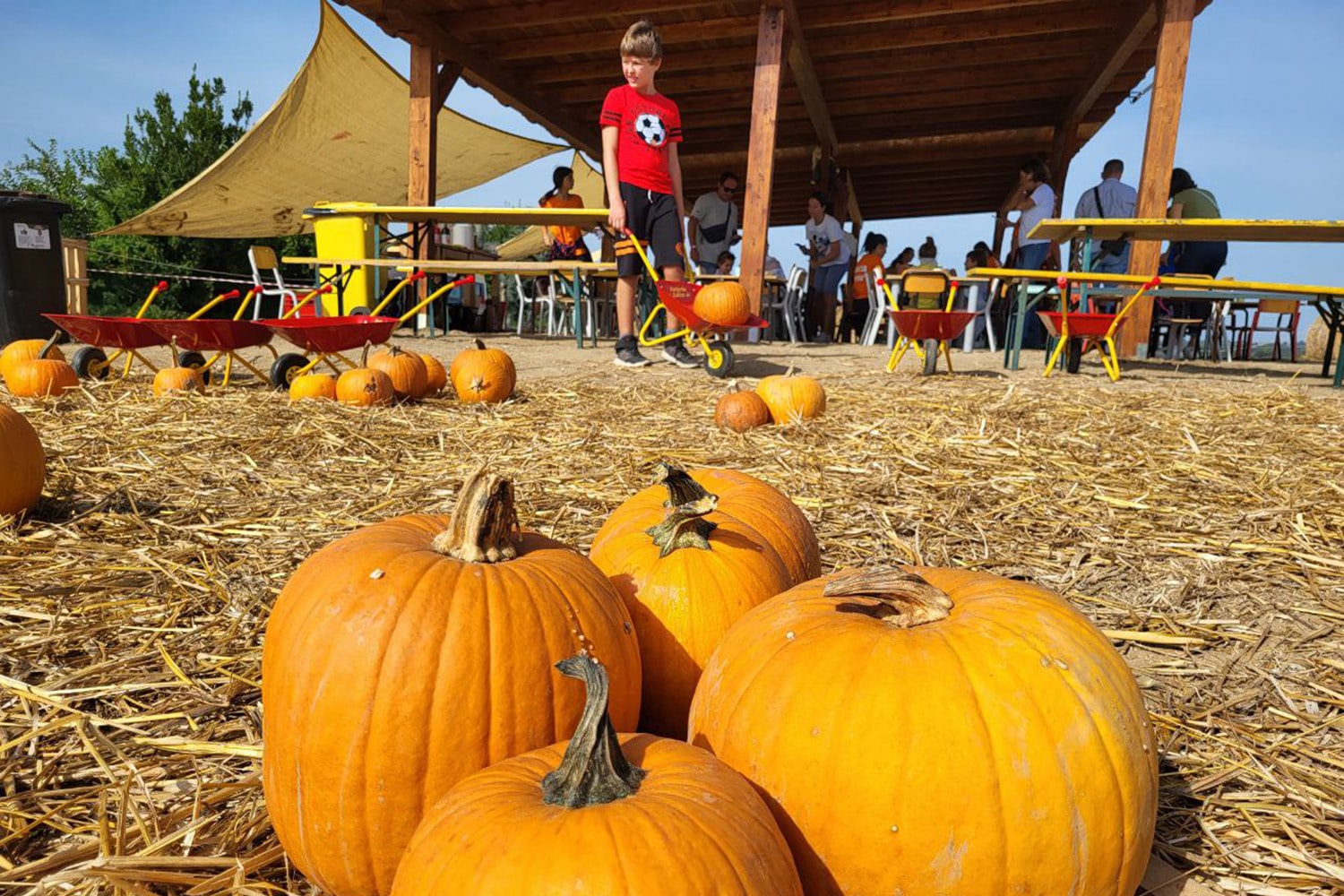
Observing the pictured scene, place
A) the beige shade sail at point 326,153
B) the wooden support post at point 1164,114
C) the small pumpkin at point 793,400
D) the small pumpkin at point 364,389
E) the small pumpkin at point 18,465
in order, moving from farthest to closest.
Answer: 1. the beige shade sail at point 326,153
2. the wooden support post at point 1164,114
3. the small pumpkin at point 364,389
4. the small pumpkin at point 793,400
5. the small pumpkin at point 18,465

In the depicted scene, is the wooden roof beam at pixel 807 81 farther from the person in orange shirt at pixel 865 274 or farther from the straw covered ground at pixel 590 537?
the straw covered ground at pixel 590 537

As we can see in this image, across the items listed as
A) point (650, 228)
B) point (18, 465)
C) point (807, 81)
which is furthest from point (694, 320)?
point (807, 81)

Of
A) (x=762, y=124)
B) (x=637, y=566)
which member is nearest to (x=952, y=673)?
(x=637, y=566)

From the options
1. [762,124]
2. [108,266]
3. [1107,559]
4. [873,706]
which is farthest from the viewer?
[108,266]

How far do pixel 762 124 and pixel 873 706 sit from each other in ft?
24.4

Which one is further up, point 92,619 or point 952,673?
point 952,673

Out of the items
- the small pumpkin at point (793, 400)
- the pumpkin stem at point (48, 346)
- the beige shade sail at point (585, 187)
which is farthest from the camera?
the beige shade sail at point (585, 187)

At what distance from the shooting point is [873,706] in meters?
0.91

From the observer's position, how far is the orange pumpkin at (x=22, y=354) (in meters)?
4.61

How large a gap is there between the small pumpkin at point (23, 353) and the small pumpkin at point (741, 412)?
4.00 metres

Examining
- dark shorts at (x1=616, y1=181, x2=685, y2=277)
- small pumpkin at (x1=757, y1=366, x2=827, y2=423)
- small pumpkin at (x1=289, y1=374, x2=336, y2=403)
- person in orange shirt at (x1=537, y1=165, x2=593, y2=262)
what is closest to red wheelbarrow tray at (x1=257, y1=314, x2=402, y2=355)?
small pumpkin at (x1=289, y1=374, x2=336, y2=403)

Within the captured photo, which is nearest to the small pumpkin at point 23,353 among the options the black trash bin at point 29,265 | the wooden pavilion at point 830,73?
the black trash bin at point 29,265

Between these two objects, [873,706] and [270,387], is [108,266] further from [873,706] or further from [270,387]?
[873,706]

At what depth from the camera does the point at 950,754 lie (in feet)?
2.87
